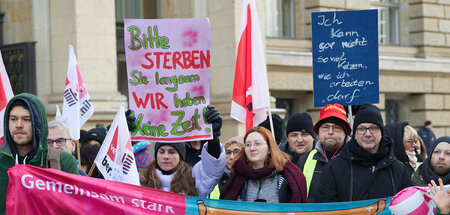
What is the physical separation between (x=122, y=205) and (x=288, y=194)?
4.08 feet

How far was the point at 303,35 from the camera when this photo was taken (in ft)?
63.0

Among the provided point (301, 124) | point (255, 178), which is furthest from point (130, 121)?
point (301, 124)

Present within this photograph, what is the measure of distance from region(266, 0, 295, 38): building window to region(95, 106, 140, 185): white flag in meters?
13.1

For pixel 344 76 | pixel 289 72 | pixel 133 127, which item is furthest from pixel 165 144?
pixel 289 72

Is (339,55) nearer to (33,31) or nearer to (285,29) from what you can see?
(33,31)

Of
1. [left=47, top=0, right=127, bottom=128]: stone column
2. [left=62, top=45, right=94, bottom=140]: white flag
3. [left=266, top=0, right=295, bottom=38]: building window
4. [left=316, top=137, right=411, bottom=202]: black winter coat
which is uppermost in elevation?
[left=266, top=0, right=295, bottom=38]: building window

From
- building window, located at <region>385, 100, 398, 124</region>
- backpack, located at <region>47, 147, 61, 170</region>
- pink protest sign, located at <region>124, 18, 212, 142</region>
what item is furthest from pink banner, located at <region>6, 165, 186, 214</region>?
building window, located at <region>385, 100, 398, 124</region>

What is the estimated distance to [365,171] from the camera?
5.79m

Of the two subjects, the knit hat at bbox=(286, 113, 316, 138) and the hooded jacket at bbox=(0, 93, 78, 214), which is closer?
the hooded jacket at bbox=(0, 93, 78, 214)

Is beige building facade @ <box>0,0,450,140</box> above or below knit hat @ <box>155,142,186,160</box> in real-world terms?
above

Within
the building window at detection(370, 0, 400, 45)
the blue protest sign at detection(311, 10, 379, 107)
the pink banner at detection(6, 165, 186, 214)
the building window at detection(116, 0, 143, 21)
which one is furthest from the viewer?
the building window at detection(370, 0, 400, 45)

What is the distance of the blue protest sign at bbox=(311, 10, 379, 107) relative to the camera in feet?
27.8

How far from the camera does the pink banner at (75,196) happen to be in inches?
182

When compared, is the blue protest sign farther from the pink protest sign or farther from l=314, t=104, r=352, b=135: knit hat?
the pink protest sign
